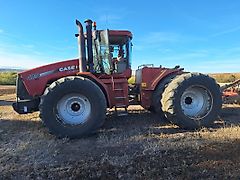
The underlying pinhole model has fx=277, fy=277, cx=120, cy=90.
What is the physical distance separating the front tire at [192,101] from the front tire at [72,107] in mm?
1764

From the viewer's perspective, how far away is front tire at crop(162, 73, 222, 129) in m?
7.14

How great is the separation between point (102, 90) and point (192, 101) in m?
2.53

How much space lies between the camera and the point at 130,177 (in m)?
4.25

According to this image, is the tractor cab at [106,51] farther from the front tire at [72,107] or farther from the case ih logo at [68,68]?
the front tire at [72,107]


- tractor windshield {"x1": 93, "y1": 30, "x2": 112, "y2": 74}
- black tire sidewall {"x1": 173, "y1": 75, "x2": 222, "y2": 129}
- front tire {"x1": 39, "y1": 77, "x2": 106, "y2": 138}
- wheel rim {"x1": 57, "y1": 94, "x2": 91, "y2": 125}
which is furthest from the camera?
tractor windshield {"x1": 93, "y1": 30, "x2": 112, "y2": 74}

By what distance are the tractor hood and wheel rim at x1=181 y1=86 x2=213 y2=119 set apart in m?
3.13

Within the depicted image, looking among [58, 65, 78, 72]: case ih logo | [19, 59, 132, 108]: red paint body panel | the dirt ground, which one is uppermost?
[58, 65, 78, 72]: case ih logo

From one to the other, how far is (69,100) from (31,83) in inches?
50.8

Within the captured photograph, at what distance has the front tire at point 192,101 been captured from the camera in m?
7.14

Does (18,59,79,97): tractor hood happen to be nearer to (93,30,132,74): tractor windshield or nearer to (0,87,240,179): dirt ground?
(93,30,132,74): tractor windshield

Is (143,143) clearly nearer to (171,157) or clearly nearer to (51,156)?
(171,157)

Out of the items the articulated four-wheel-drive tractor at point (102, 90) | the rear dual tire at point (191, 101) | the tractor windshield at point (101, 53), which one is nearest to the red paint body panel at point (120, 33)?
the articulated four-wheel-drive tractor at point (102, 90)

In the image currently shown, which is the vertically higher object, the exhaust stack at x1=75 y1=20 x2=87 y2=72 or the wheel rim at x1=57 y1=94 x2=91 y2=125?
the exhaust stack at x1=75 y1=20 x2=87 y2=72

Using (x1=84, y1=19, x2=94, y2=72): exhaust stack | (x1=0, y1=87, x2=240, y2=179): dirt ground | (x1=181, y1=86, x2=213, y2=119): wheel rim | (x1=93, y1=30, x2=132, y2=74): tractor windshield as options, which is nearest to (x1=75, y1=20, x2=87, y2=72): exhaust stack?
(x1=84, y1=19, x2=94, y2=72): exhaust stack
